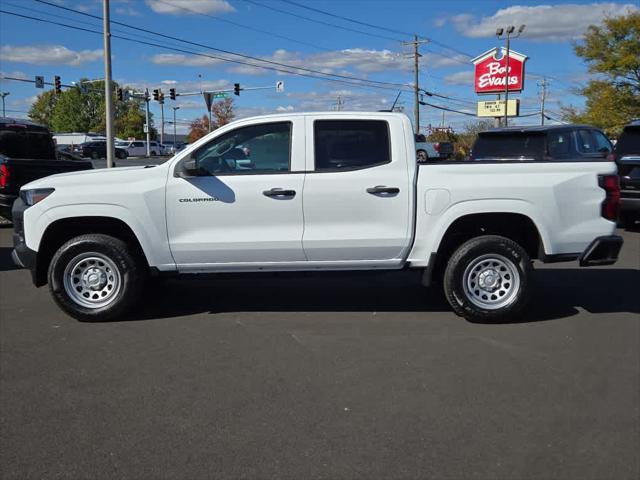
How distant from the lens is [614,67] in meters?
34.4

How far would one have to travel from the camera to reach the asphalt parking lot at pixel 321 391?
353 centimetres

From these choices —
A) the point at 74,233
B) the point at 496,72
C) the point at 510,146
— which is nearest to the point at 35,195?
the point at 74,233

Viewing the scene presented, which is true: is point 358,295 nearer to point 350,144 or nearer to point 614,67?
point 350,144

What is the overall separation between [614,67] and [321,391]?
35389 millimetres

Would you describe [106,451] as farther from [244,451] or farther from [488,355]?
[488,355]

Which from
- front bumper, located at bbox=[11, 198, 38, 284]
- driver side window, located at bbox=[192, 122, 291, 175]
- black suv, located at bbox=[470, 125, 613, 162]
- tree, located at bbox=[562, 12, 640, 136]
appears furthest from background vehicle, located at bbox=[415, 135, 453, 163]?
front bumper, located at bbox=[11, 198, 38, 284]

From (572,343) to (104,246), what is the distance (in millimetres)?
4367

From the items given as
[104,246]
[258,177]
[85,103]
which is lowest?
[104,246]

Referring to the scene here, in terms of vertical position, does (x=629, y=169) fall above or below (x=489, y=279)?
above

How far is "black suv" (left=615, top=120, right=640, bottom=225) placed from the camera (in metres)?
12.0

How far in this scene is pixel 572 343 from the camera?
18.2 ft

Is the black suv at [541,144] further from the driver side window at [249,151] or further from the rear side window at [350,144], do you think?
the driver side window at [249,151]

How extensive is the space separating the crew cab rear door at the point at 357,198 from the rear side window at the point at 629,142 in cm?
807

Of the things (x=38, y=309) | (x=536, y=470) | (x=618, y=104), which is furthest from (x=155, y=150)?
(x=536, y=470)
